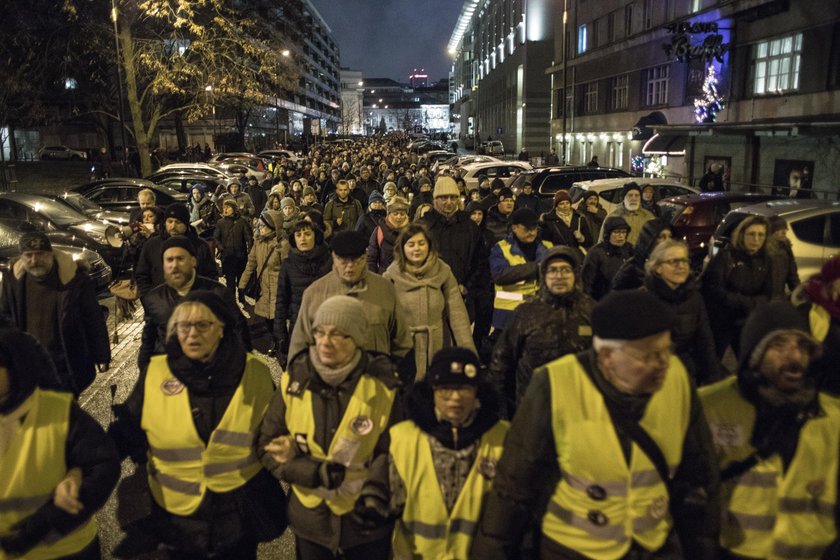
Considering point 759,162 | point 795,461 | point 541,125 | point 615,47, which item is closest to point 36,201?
point 795,461

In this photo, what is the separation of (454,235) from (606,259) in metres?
1.45

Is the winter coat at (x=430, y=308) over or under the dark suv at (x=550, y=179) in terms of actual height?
under

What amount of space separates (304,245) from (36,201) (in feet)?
29.7

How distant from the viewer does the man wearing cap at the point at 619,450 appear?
2.30 m

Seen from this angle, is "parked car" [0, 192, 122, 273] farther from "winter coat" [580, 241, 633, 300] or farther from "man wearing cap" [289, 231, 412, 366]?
"winter coat" [580, 241, 633, 300]

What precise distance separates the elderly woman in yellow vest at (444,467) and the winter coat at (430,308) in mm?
2012

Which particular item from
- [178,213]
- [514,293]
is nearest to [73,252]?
[178,213]

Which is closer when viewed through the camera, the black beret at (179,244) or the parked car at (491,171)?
the black beret at (179,244)

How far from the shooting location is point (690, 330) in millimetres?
4332

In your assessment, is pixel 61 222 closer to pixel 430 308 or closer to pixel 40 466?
pixel 430 308

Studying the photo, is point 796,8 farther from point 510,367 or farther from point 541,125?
point 541,125

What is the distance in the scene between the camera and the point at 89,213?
1402 centimetres

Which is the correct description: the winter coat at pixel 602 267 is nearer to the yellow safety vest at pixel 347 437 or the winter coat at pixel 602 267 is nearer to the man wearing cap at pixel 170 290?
the man wearing cap at pixel 170 290

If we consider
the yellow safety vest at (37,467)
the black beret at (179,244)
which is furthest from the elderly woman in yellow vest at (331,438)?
the black beret at (179,244)
